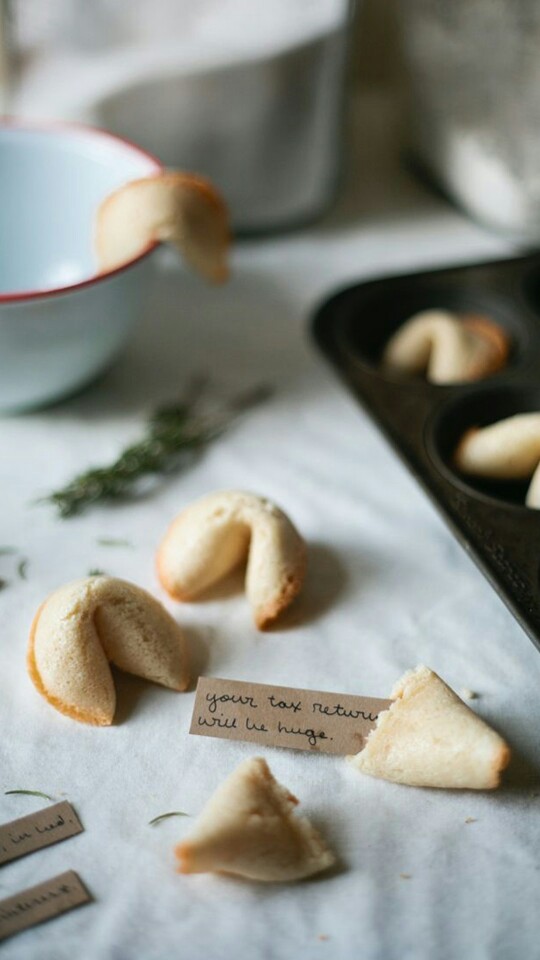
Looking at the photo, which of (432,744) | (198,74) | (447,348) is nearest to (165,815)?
(432,744)

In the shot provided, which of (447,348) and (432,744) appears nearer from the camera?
(432,744)

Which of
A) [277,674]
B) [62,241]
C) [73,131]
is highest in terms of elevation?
[73,131]

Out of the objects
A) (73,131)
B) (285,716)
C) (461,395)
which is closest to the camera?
(285,716)

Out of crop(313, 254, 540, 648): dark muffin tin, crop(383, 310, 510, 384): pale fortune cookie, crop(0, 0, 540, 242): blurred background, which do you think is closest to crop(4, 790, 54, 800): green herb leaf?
crop(313, 254, 540, 648): dark muffin tin

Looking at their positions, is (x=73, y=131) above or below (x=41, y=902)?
above

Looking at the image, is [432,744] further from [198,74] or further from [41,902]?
[198,74]

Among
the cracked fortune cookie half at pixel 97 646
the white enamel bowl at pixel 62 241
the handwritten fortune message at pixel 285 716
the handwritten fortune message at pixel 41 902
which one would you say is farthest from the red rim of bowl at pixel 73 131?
the handwritten fortune message at pixel 41 902

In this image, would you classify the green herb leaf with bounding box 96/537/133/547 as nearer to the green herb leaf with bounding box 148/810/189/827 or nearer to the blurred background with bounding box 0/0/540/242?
the green herb leaf with bounding box 148/810/189/827
